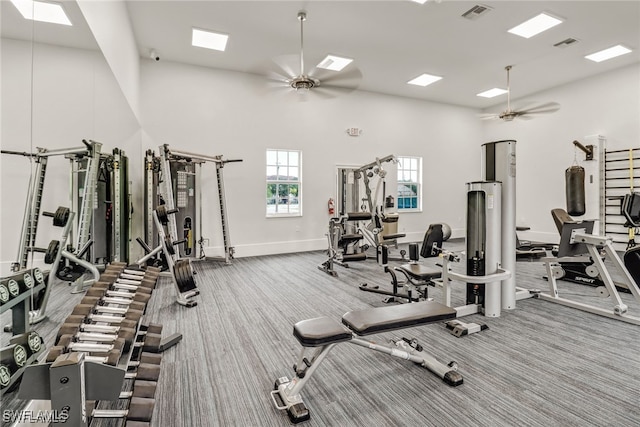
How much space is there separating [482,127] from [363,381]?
9.30m

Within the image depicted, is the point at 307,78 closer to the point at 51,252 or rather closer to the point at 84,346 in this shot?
the point at 51,252

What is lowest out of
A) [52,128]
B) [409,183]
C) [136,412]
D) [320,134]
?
[136,412]

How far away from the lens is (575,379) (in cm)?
208

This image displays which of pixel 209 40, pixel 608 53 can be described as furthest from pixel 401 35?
pixel 608 53

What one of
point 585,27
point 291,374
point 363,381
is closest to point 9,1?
point 291,374

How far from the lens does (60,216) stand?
2145 mm

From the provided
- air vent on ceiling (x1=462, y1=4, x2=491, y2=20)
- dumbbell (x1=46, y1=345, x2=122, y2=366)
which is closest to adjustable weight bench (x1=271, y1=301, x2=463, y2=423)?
dumbbell (x1=46, y1=345, x2=122, y2=366)

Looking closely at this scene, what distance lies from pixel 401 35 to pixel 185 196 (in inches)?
176

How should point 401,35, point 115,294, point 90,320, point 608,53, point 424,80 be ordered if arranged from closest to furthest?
1. point 90,320
2. point 115,294
3. point 401,35
4. point 608,53
5. point 424,80

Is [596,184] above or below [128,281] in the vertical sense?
above

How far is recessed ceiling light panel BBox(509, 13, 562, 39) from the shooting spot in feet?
15.3

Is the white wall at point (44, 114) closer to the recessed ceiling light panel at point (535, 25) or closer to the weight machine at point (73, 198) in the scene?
the weight machine at point (73, 198)

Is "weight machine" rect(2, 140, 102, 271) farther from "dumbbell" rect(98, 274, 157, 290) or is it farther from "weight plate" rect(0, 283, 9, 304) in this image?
"dumbbell" rect(98, 274, 157, 290)

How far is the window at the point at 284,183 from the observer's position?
6.77 meters
